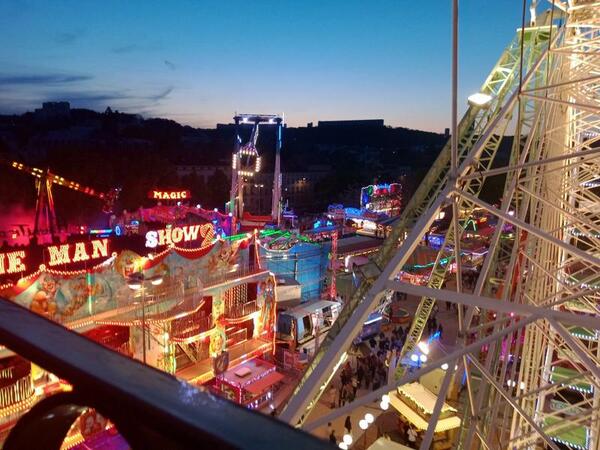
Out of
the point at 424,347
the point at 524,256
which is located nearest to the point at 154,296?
the point at 424,347

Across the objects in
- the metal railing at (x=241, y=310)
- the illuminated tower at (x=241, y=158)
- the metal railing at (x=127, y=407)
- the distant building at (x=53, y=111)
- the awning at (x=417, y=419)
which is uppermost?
the distant building at (x=53, y=111)

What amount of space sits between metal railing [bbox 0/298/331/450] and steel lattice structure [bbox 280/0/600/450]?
2.16m

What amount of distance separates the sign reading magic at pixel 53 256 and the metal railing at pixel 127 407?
35.4 ft

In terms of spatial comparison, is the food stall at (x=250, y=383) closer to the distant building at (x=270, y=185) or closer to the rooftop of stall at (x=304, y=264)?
the rooftop of stall at (x=304, y=264)

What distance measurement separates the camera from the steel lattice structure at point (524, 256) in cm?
351

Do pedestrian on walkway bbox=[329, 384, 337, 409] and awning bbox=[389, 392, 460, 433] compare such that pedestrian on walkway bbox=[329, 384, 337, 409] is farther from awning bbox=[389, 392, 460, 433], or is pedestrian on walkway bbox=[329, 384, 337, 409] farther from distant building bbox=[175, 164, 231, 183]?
distant building bbox=[175, 164, 231, 183]

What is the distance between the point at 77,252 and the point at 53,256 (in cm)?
62

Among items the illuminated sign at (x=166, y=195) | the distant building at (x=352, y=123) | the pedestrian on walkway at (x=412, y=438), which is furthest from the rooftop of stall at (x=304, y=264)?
the distant building at (x=352, y=123)

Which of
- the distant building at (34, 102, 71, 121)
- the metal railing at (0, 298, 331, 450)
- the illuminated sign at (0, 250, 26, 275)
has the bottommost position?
the illuminated sign at (0, 250, 26, 275)

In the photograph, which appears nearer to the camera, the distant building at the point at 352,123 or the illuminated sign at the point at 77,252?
the illuminated sign at the point at 77,252

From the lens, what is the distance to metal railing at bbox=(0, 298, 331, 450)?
0.71m

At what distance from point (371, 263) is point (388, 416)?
5765mm

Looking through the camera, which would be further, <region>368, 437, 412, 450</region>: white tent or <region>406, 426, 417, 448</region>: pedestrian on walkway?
<region>406, 426, 417, 448</region>: pedestrian on walkway

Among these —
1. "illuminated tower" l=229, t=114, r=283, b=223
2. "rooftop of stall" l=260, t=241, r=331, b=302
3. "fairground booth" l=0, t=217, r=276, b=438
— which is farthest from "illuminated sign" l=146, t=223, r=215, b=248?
"illuminated tower" l=229, t=114, r=283, b=223
